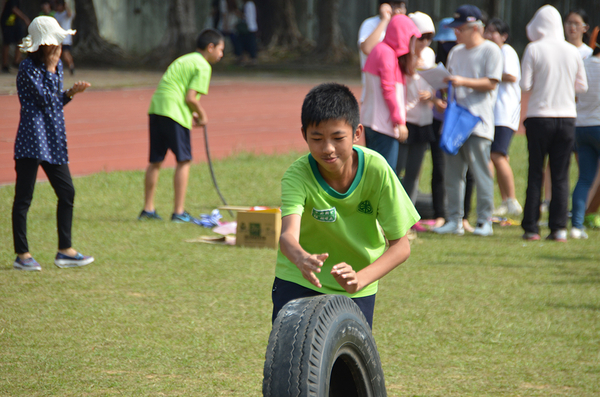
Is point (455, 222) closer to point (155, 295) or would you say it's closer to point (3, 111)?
point (155, 295)

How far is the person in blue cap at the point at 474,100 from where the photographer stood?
6.93 meters

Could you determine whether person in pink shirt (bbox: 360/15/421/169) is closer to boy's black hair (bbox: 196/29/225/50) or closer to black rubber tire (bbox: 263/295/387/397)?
boy's black hair (bbox: 196/29/225/50)

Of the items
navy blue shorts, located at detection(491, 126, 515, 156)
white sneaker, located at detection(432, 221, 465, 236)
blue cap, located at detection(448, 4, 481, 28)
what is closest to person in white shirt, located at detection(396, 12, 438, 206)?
blue cap, located at detection(448, 4, 481, 28)

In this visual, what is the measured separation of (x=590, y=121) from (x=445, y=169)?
151 cm

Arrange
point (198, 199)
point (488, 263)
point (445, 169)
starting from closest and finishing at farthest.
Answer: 1. point (488, 263)
2. point (445, 169)
3. point (198, 199)

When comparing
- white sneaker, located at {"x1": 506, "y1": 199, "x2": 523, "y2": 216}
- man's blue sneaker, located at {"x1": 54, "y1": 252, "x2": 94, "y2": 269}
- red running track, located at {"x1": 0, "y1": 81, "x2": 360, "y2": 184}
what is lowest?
red running track, located at {"x1": 0, "y1": 81, "x2": 360, "y2": 184}

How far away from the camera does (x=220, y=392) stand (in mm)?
3596

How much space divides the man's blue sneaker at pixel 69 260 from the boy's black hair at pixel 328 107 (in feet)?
11.7

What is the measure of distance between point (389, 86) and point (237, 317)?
9.23 ft

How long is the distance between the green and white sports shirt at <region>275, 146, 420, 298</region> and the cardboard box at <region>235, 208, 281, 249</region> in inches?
140

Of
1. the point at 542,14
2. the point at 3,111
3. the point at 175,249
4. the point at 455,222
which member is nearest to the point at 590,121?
the point at 542,14

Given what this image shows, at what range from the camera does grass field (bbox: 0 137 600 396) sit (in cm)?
377

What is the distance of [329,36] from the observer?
102 feet

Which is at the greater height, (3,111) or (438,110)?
(438,110)
